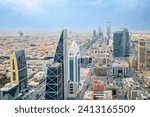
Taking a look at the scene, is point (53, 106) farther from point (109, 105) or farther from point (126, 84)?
point (126, 84)

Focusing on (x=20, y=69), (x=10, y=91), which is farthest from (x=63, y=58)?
(x=10, y=91)

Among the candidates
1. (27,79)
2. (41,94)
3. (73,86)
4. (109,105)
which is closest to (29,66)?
(27,79)

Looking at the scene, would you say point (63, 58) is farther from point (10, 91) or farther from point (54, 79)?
point (10, 91)

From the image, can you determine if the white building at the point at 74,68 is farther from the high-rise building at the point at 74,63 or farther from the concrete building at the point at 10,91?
the concrete building at the point at 10,91

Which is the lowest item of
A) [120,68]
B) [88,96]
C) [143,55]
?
[88,96]

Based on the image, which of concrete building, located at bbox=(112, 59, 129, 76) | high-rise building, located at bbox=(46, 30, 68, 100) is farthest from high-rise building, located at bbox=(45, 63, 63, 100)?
concrete building, located at bbox=(112, 59, 129, 76)

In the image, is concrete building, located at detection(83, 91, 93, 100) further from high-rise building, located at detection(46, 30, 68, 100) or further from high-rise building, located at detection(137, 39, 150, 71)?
high-rise building, located at detection(137, 39, 150, 71)
